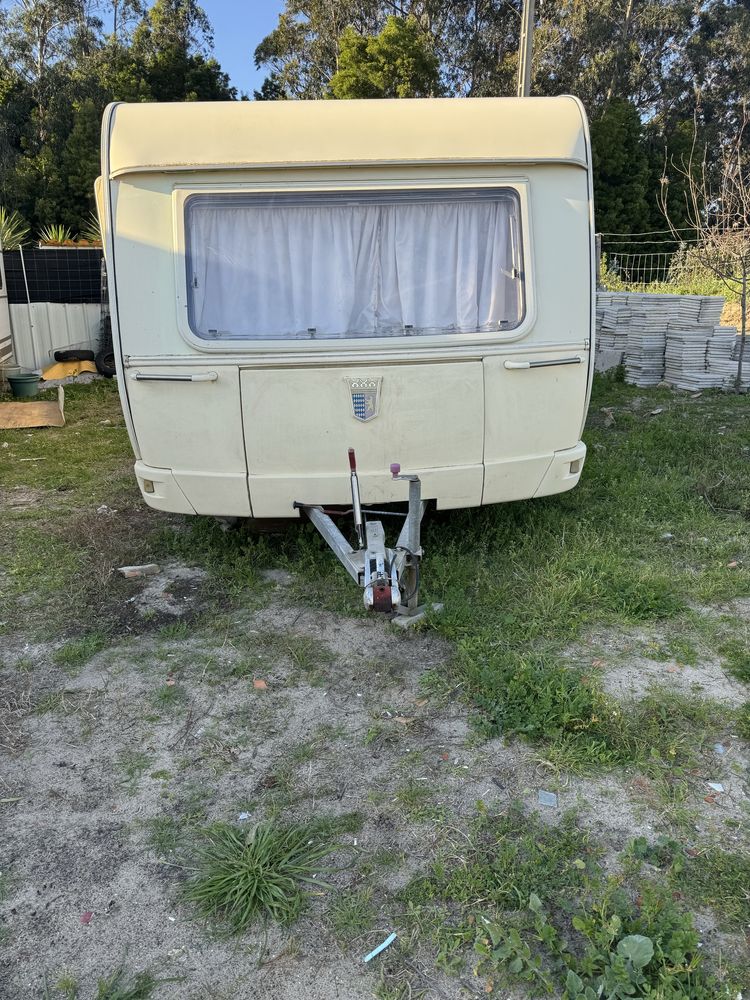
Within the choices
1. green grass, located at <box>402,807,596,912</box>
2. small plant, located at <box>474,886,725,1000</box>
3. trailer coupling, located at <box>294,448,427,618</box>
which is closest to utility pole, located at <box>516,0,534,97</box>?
trailer coupling, located at <box>294,448,427,618</box>

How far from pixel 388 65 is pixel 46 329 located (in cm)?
1895

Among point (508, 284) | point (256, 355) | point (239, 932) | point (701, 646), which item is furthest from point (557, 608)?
point (239, 932)

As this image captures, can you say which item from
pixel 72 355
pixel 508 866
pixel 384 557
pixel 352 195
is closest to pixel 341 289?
pixel 352 195

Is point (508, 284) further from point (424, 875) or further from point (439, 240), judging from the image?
point (424, 875)

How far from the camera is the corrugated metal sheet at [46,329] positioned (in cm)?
1225

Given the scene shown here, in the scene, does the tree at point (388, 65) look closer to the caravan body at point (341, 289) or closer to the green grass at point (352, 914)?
the caravan body at point (341, 289)

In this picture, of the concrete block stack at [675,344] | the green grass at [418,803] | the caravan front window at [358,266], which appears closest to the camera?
the green grass at [418,803]

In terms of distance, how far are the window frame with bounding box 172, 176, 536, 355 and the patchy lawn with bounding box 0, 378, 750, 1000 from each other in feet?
4.59

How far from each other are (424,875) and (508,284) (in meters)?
3.15

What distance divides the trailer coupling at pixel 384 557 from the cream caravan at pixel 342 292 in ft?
0.15

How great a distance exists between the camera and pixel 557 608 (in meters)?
4.25

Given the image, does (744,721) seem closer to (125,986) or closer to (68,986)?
(125,986)

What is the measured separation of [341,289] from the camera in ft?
14.4

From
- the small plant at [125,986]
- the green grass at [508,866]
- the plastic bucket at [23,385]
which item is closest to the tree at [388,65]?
the plastic bucket at [23,385]
